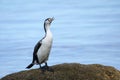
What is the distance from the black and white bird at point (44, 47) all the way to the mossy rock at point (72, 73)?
2.20ft

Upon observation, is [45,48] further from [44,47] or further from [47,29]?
[47,29]

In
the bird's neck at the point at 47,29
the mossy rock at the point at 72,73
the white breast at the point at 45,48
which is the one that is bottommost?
the mossy rock at the point at 72,73

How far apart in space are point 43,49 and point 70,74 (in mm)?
1845

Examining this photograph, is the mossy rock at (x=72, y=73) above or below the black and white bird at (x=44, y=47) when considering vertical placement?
below

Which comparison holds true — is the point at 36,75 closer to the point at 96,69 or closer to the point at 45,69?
the point at 45,69

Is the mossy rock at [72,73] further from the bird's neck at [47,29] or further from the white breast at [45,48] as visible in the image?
the bird's neck at [47,29]

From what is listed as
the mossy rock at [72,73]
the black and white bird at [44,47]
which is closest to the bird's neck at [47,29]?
the black and white bird at [44,47]

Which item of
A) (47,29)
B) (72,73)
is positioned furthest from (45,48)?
(72,73)

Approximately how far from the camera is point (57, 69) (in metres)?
40.5

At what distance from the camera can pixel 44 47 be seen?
3997 cm

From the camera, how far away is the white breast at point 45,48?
130 ft

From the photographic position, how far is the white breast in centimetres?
3975

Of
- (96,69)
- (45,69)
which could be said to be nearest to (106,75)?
(96,69)

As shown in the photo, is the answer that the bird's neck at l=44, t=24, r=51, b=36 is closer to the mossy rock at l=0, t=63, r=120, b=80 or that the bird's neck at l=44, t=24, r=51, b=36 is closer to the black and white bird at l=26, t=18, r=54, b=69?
the black and white bird at l=26, t=18, r=54, b=69
